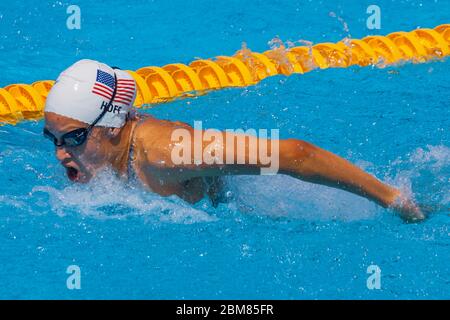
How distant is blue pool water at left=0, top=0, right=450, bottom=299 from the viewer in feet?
10.9

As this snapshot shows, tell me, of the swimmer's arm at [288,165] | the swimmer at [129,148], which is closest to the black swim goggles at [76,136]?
the swimmer at [129,148]

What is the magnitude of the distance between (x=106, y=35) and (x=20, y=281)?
309 centimetres

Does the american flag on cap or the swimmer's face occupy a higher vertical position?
the american flag on cap

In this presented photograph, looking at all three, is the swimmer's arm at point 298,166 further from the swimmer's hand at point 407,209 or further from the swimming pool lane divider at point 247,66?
the swimming pool lane divider at point 247,66

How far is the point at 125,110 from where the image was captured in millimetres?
3525

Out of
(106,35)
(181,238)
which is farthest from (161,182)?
(106,35)

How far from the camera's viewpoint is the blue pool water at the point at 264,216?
10.9 feet

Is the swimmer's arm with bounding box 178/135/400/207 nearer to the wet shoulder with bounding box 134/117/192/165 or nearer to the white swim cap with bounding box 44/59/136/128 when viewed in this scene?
the wet shoulder with bounding box 134/117/192/165

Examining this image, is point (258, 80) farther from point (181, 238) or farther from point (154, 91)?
point (181, 238)

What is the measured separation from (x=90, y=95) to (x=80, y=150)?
0.74 ft

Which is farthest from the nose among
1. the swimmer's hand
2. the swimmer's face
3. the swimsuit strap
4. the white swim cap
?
the swimmer's hand

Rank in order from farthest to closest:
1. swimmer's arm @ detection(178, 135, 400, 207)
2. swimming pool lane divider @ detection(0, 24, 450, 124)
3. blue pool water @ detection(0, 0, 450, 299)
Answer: swimming pool lane divider @ detection(0, 24, 450, 124), blue pool water @ detection(0, 0, 450, 299), swimmer's arm @ detection(178, 135, 400, 207)

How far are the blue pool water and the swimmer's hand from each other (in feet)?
0.17

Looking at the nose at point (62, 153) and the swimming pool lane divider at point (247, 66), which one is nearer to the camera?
the nose at point (62, 153)
